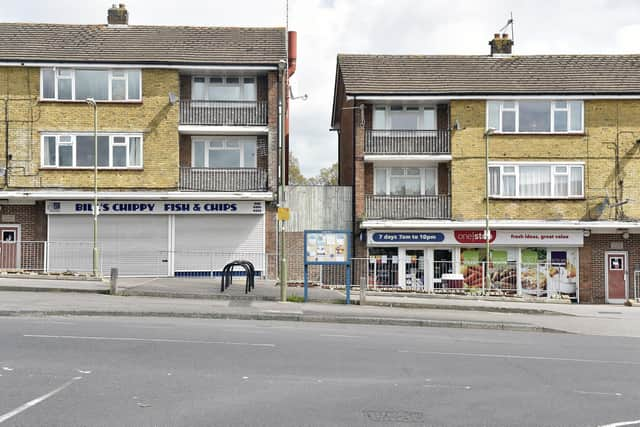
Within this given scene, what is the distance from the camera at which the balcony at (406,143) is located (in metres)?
32.2

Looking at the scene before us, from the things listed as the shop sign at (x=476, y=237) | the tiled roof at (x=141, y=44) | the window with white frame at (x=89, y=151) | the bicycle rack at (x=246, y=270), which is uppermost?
the tiled roof at (x=141, y=44)

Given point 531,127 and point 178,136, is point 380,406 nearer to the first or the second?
point 178,136

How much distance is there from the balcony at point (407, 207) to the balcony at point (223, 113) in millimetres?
5747

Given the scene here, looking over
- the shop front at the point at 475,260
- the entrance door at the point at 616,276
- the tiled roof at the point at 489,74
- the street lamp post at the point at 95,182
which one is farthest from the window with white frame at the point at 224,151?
the entrance door at the point at 616,276

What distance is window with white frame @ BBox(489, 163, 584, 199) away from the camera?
32125 mm

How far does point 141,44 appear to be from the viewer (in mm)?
31688

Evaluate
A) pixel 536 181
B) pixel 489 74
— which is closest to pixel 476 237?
pixel 536 181

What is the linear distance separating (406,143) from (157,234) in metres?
11.0

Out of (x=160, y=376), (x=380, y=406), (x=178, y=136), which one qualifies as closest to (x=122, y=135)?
(x=178, y=136)

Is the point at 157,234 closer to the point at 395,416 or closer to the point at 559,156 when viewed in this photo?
the point at 559,156

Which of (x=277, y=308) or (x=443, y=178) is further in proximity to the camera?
(x=443, y=178)

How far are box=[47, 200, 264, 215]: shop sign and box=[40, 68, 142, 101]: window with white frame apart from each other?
4.19 m

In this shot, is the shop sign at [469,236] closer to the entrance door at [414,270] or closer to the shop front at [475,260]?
the shop front at [475,260]

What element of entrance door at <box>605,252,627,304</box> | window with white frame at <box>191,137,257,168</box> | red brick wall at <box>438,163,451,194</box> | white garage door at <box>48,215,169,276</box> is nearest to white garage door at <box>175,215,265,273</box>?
white garage door at <box>48,215,169,276</box>
